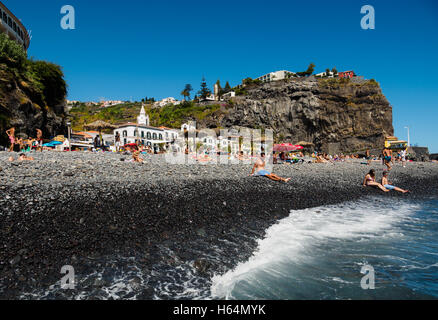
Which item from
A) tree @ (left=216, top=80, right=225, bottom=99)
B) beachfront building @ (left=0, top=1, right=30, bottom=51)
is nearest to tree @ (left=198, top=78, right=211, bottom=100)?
tree @ (left=216, top=80, right=225, bottom=99)

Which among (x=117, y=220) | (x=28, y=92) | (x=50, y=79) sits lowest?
(x=117, y=220)

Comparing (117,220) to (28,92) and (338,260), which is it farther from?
(28,92)

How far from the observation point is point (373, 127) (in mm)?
69625

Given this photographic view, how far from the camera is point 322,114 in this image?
247 feet

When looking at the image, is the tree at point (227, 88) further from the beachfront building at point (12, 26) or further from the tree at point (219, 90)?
the beachfront building at point (12, 26)

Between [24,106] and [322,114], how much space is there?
237 feet

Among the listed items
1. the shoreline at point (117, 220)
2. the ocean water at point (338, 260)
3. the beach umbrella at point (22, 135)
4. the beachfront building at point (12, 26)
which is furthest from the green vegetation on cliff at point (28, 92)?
the ocean water at point (338, 260)

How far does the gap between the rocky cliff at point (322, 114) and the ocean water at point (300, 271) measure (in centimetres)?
7006

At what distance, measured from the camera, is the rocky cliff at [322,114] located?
230 feet

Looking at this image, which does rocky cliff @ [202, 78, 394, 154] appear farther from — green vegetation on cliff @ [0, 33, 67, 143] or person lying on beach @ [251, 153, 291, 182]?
person lying on beach @ [251, 153, 291, 182]

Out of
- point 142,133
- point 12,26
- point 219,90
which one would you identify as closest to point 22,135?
point 12,26
